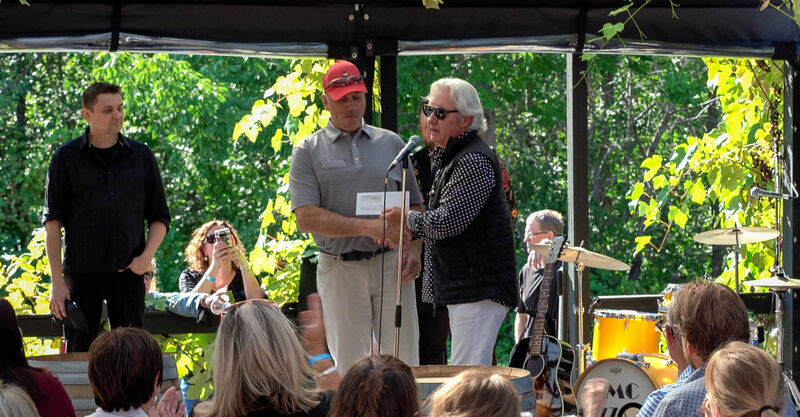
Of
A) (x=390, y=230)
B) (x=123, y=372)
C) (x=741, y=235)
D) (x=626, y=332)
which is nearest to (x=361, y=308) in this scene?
(x=390, y=230)

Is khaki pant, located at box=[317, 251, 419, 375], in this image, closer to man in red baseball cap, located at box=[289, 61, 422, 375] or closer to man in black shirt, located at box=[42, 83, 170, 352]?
man in red baseball cap, located at box=[289, 61, 422, 375]

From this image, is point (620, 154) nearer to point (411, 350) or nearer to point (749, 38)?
point (749, 38)

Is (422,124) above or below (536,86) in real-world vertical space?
below

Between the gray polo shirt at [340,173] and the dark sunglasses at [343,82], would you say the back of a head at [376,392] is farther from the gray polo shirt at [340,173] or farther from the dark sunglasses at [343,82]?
the dark sunglasses at [343,82]

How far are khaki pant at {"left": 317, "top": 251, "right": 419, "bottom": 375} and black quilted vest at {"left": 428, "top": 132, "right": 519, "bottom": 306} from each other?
0.25m

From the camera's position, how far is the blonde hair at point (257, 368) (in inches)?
112

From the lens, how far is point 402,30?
5.52m

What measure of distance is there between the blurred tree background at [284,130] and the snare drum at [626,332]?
244 inches

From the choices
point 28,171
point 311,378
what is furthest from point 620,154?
point 311,378

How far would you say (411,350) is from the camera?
4.76 meters

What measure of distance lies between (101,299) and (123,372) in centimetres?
203

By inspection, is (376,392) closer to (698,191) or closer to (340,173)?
(340,173)

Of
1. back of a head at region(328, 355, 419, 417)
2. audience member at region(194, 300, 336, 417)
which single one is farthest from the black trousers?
back of a head at region(328, 355, 419, 417)

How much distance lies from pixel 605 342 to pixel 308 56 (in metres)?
2.31
